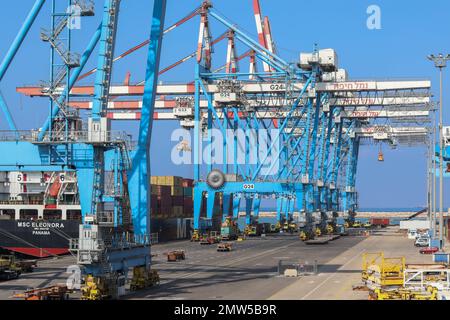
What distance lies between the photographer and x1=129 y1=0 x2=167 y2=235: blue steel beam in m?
38.6

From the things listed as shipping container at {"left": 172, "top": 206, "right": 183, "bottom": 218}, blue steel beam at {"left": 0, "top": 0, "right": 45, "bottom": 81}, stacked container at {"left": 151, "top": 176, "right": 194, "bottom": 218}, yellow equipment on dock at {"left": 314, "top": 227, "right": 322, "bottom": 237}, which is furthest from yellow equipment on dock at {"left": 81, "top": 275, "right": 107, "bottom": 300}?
shipping container at {"left": 172, "top": 206, "right": 183, "bottom": 218}

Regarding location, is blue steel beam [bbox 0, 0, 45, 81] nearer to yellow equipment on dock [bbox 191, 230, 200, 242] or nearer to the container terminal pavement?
the container terminal pavement

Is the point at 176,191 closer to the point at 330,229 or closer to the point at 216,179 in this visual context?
the point at 216,179

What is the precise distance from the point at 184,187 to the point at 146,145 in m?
73.8

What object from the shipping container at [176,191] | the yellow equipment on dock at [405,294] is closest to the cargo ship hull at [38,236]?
the shipping container at [176,191]

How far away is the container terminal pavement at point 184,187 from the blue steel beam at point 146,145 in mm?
65

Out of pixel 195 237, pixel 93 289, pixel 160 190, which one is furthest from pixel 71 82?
pixel 160 190

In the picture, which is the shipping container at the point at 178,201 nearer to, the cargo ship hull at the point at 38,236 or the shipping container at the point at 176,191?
the shipping container at the point at 176,191

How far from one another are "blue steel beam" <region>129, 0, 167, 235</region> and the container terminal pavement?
0.07 meters

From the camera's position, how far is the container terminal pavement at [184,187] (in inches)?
1409

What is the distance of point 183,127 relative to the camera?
113 metres
